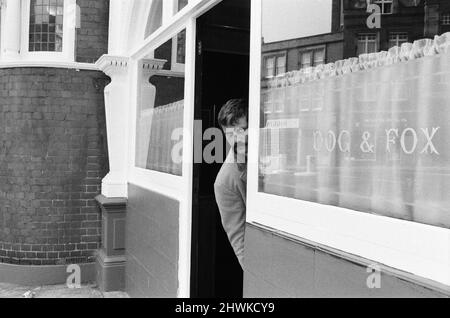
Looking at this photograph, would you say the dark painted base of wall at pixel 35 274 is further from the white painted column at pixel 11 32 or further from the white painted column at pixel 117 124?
the white painted column at pixel 11 32

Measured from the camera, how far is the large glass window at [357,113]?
1.63m

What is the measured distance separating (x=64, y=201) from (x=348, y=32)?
4560mm

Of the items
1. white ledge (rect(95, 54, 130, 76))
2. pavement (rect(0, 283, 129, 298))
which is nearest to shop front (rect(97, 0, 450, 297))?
white ledge (rect(95, 54, 130, 76))

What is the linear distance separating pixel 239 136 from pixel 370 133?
1.24 m

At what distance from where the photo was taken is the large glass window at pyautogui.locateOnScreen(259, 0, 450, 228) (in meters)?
1.63

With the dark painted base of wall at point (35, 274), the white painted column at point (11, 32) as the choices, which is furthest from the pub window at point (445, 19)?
the white painted column at point (11, 32)

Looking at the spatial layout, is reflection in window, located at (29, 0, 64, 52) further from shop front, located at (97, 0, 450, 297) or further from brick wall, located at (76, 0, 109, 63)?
shop front, located at (97, 0, 450, 297)

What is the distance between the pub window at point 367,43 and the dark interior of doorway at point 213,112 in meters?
1.86

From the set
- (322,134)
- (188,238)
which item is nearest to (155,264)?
(188,238)

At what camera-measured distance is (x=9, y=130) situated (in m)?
5.76

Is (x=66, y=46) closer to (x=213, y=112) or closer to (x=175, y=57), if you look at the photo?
(x=175, y=57)

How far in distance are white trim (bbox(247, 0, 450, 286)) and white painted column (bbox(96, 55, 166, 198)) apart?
3.08m

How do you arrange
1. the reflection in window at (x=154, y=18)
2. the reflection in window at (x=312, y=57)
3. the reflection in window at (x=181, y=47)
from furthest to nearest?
1. the reflection in window at (x=154, y=18)
2. the reflection in window at (x=181, y=47)
3. the reflection in window at (x=312, y=57)

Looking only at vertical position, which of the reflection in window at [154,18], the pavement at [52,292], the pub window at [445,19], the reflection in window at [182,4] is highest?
the reflection in window at [154,18]
